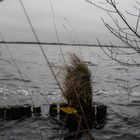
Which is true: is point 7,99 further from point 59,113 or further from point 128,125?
point 128,125

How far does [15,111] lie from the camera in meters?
8.96

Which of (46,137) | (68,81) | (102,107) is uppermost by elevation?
(68,81)

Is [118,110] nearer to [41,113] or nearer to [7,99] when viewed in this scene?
[41,113]

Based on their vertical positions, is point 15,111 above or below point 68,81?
below

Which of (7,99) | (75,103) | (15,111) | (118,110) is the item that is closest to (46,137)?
(75,103)

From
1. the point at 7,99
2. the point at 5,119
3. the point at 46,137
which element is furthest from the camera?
the point at 7,99

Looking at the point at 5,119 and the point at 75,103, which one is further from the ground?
the point at 75,103

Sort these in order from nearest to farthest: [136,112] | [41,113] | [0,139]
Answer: [0,139], [41,113], [136,112]

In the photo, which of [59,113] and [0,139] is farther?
[59,113]

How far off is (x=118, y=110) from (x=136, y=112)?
2.30 feet

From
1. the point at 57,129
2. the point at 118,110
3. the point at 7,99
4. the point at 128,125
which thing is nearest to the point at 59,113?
the point at 57,129

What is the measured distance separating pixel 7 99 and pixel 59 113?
4.27 metres

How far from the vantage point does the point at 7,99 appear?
41.5 ft

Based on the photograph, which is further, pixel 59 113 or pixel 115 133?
pixel 59 113
